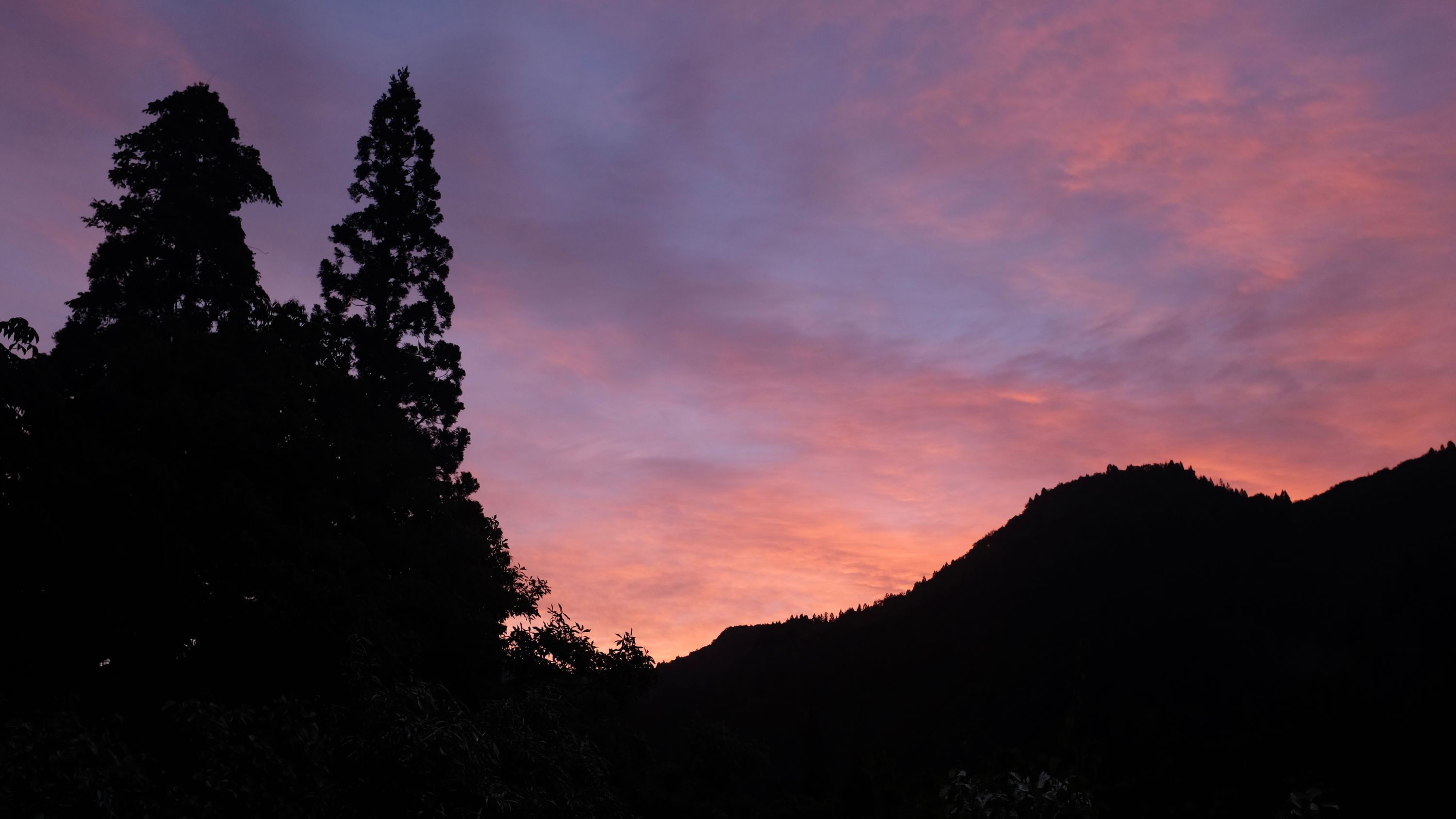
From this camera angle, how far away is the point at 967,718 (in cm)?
15850

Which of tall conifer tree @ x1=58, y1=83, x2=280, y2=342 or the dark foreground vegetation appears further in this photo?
tall conifer tree @ x1=58, y1=83, x2=280, y2=342

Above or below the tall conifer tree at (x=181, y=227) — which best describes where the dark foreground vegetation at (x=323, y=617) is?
below

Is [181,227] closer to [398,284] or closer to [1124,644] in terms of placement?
[398,284]

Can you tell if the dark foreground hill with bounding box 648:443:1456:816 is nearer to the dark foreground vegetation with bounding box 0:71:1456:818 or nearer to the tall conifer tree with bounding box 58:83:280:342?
the dark foreground vegetation with bounding box 0:71:1456:818

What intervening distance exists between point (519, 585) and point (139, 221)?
59.5 feet

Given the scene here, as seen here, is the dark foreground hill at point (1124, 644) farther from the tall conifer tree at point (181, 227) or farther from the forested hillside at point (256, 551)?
the tall conifer tree at point (181, 227)

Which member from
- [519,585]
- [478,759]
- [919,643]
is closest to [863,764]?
[478,759]

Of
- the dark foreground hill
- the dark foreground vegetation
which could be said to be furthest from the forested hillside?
the dark foreground hill

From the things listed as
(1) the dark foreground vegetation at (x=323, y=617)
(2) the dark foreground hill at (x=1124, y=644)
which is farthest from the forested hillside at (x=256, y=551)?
(2) the dark foreground hill at (x=1124, y=644)

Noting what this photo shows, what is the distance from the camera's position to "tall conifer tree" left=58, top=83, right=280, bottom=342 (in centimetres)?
3197

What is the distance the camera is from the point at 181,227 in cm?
3209

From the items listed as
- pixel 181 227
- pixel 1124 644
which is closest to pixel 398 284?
pixel 181 227

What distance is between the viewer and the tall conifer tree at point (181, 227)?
32.0 metres

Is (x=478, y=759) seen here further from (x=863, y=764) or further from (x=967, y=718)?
(x=967, y=718)
